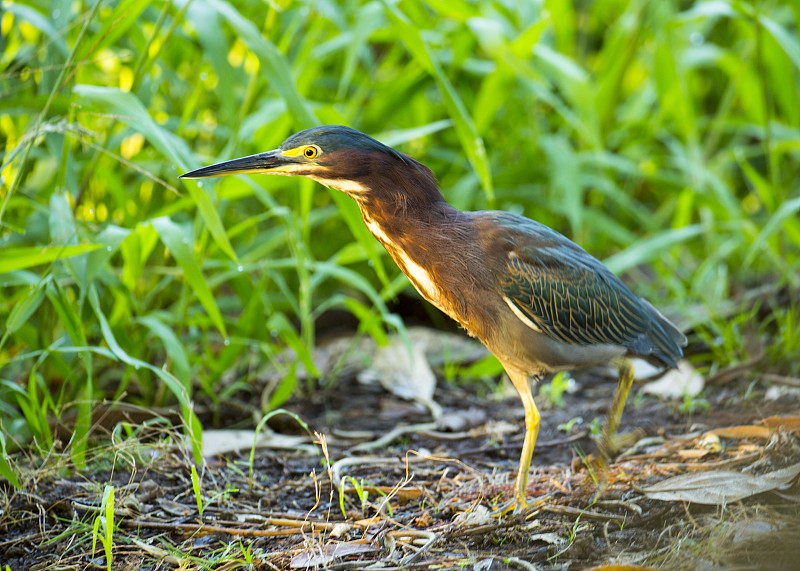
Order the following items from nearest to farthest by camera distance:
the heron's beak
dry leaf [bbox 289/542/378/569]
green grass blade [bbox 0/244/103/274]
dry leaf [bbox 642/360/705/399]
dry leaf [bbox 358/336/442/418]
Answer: dry leaf [bbox 289/542/378/569]
the heron's beak
green grass blade [bbox 0/244/103/274]
dry leaf [bbox 642/360/705/399]
dry leaf [bbox 358/336/442/418]

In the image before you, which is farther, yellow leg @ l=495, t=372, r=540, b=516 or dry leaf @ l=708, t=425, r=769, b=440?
dry leaf @ l=708, t=425, r=769, b=440

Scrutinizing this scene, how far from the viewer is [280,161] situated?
8.34 feet

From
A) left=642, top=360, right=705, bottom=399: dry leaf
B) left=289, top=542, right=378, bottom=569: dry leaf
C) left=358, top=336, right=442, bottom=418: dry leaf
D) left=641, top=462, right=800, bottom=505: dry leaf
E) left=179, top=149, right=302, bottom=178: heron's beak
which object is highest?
left=179, top=149, right=302, bottom=178: heron's beak

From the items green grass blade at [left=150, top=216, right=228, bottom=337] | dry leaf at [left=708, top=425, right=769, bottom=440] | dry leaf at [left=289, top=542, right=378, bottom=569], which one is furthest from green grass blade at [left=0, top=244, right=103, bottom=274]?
dry leaf at [left=708, top=425, right=769, bottom=440]

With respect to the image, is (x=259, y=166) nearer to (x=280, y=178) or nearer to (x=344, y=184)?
(x=344, y=184)

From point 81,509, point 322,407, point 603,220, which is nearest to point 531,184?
point 603,220

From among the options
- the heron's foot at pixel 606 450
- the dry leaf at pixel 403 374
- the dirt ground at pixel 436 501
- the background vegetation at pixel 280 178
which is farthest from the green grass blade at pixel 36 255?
the heron's foot at pixel 606 450

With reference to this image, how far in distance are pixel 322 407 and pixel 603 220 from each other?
2113 millimetres

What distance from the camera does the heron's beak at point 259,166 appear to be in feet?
8.32

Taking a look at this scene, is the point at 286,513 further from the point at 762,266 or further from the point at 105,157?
the point at 762,266

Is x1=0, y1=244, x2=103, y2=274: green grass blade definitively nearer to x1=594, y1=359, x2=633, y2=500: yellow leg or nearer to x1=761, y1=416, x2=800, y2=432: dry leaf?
x1=594, y1=359, x2=633, y2=500: yellow leg

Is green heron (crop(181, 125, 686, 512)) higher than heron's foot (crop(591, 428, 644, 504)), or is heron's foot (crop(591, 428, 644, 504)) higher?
green heron (crop(181, 125, 686, 512))

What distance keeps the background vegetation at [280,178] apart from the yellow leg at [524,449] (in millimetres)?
821

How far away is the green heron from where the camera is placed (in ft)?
8.34
